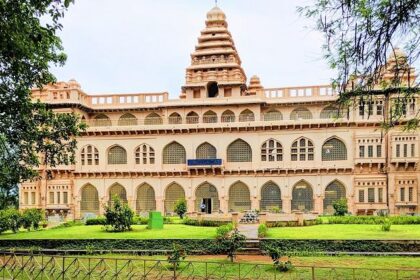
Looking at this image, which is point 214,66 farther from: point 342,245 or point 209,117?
point 342,245

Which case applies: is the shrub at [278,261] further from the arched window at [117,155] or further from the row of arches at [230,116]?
the arched window at [117,155]

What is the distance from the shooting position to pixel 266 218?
94.8ft

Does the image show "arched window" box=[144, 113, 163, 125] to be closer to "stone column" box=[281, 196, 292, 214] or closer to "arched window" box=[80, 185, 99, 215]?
"arched window" box=[80, 185, 99, 215]

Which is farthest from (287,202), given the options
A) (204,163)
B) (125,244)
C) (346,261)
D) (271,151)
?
(346,261)

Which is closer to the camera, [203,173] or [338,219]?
[338,219]

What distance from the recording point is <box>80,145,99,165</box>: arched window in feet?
145

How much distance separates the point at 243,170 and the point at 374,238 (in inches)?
842

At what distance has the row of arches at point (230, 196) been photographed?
41156mm

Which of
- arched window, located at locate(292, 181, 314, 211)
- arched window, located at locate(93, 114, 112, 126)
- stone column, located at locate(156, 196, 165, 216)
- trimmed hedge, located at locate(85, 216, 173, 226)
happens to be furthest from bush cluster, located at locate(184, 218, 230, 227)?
arched window, located at locate(93, 114, 112, 126)

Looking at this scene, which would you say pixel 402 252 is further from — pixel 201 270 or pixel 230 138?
pixel 230 138

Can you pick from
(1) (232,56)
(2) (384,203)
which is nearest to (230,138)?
(1) (232,56)

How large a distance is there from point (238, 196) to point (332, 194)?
7533 millimetres

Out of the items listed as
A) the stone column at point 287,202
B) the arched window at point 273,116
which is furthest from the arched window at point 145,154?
the stone column at point 287,202

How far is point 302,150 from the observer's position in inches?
1641
